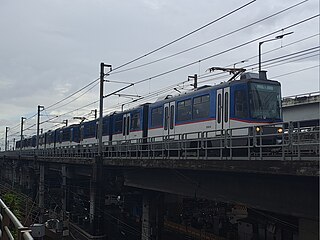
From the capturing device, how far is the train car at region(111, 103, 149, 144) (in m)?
23.6

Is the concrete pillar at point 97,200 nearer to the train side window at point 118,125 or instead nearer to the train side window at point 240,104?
the train side window at point 118,125

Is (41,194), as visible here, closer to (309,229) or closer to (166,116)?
(166,116)

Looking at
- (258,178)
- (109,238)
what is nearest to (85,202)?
(109,238)

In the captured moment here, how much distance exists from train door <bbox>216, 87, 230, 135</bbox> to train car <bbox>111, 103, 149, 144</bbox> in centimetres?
635

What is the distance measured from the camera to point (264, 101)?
15.5 m

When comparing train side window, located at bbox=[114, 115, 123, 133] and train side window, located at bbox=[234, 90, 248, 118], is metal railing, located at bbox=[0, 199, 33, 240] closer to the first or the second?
train side window, located at bbox=[234, 90, 248, 118]

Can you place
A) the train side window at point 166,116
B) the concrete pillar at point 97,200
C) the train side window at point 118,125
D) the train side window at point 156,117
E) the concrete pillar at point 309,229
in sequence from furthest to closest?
the train side window at point 118,125 → the concrete pillar at point 97,200 → the train side window at point 156,117 → the train side window at point 166,116 → the concrete pillar at point 309,229

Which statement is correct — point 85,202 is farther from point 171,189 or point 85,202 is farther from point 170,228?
point 171,189

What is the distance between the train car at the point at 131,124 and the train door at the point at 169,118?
173 centimetres

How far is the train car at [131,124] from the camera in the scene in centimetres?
2359

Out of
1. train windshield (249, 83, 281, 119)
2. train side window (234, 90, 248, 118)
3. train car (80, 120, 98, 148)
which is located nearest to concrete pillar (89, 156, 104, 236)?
train car (80, 120, 98, 148)

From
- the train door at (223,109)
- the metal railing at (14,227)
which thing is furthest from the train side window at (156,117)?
the metal railing at (14,227)

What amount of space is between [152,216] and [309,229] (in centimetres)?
1285

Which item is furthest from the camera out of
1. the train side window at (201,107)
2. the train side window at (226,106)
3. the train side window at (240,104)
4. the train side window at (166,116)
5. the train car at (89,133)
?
the train car at (89,133)
